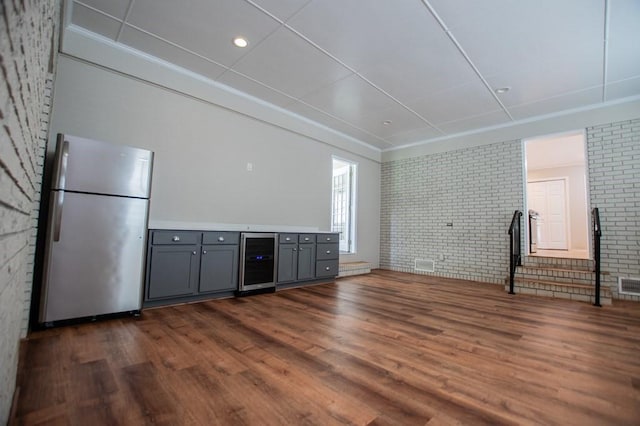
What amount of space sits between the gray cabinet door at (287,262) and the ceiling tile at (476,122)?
3.73 m

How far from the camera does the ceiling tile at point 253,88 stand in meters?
3.96

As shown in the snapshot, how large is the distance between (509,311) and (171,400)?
3578 mm

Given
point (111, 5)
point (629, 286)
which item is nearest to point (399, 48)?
point (111, 5)

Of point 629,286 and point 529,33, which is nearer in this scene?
point 529,33

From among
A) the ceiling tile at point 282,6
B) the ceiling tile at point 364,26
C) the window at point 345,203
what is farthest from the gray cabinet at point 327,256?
the ceiling tile at point 282,6

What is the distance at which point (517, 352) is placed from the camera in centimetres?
218

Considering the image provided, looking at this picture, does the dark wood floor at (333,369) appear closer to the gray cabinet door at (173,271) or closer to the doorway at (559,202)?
the gray cabinet door at (173,271)

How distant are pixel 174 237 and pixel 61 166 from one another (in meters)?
1.18

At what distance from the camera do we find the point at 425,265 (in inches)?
247

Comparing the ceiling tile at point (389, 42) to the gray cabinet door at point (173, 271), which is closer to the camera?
the ceiling tile at point (389, 42)

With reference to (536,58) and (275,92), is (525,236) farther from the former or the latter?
(275,92)

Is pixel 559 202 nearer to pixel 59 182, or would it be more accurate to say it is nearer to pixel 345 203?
pixel 345 203

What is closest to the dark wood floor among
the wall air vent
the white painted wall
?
the white painted wall

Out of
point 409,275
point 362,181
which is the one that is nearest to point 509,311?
point 409,275
